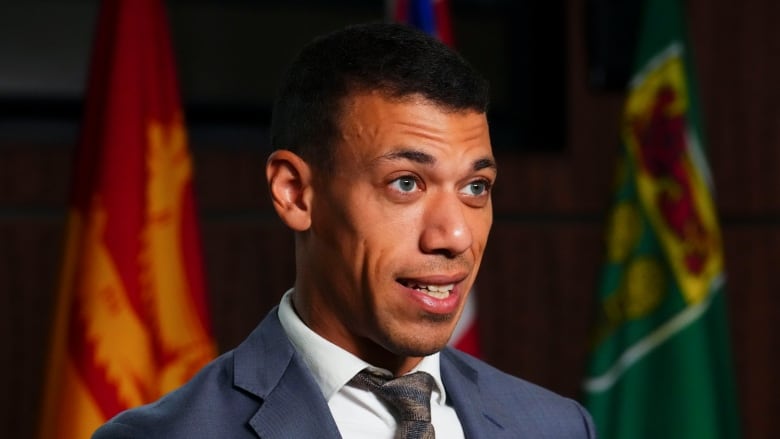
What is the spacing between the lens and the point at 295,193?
1446mm

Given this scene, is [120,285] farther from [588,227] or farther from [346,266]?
[588,227]

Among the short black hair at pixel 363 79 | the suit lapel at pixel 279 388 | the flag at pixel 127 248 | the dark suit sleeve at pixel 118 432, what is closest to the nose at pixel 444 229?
the short black hair at pixel 363 79

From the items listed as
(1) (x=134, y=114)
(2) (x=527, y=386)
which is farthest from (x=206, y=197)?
(2) (x=527, y=386)

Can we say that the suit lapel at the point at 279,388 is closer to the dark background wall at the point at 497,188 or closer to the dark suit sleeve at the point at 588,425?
the dark suit sleeve at the point at 588,425

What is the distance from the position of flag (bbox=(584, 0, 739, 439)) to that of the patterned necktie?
1.63 meters

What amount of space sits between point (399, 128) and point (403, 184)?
2.5 inches

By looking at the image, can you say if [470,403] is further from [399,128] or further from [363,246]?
[399,128]

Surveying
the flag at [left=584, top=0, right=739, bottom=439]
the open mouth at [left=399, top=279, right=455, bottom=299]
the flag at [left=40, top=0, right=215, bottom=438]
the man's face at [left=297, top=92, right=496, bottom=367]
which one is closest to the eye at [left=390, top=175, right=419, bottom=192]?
the man's face at [left=297, top=92, right=496, bottom=367]

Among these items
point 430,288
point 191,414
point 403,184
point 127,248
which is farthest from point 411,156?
point 127,248

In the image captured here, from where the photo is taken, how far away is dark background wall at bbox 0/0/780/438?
2.98m

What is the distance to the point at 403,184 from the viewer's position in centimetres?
137

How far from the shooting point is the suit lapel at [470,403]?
58.5 inches

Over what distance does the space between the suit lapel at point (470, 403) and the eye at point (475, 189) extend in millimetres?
263

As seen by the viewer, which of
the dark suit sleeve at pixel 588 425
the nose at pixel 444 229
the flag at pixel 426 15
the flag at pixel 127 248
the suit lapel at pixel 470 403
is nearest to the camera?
the nose at pixel 444 229
